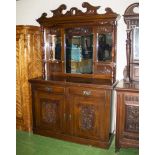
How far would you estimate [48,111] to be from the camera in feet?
11.0

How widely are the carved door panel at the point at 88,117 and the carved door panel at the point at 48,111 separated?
0.84 feet

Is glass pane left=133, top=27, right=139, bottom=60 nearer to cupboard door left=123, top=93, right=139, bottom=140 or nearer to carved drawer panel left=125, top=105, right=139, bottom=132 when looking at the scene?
cupboard door left=123, top=93, right=139, bottom=140

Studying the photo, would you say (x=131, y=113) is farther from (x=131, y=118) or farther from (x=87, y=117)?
(x=87, y=117)

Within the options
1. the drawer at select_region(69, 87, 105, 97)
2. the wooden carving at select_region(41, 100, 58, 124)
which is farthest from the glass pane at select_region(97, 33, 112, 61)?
the wooden carving at select_region(41, 100, 58, 124)

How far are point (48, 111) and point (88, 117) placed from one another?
2.24ft

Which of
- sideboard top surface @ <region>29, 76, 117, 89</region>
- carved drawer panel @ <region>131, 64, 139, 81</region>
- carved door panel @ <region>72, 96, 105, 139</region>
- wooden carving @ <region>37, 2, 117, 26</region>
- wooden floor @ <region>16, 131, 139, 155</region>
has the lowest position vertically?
wooden floor @ <region>16, 131, 139, 155</region>

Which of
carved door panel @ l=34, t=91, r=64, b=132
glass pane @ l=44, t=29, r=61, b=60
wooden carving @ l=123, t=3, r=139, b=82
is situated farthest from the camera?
glass pane @ l=44, t=29, r=61, b=60

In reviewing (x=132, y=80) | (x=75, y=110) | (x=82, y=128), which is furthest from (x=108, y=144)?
(x=132, y=80)

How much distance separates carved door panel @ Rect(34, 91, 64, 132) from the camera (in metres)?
3.26

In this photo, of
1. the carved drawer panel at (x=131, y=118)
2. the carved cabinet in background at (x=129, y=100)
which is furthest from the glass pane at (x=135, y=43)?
the carved drawer panel at (x=131, y=118)

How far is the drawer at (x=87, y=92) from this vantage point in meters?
2.93

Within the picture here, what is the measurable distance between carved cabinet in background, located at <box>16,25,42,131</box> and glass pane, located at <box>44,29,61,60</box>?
5.5 inches
